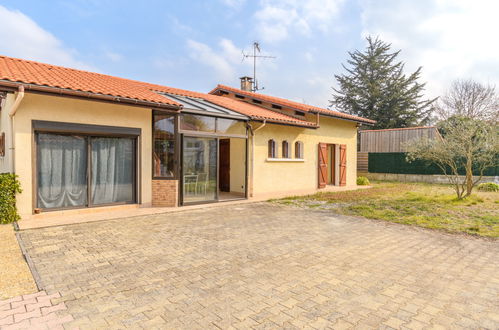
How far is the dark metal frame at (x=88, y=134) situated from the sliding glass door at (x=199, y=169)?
133 cm

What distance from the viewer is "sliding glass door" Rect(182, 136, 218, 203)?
30.0 ft

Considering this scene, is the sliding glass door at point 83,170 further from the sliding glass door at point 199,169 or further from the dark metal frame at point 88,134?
the sliding glass door at point 199,169

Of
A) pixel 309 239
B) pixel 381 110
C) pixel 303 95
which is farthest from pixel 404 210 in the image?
pixel 303 95

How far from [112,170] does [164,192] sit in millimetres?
1542

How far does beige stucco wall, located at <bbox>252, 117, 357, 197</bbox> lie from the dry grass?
25.5ft

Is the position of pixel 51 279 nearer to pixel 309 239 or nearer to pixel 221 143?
pixel 309 239

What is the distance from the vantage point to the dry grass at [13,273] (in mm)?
3410

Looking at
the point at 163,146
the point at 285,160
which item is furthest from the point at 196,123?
the point at 285,160

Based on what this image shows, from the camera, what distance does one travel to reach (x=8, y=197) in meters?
6.62

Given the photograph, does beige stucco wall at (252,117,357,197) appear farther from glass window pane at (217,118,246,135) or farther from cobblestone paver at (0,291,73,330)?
cobblestone paver at (0,291,73,330)

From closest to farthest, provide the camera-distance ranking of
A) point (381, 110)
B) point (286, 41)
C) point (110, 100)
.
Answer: point (110, 100), point (286, 41), point (381, 110)

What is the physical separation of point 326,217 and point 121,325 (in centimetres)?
607

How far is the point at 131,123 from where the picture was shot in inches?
333

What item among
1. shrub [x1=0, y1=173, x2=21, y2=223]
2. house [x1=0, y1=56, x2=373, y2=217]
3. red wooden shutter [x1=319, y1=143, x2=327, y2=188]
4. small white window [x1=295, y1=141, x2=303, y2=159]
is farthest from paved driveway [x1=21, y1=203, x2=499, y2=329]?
red wooden shutter [x1=319, y1=143, x2=327, y2=188]
